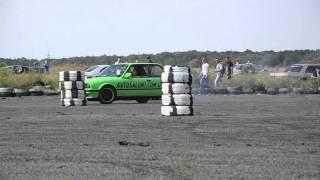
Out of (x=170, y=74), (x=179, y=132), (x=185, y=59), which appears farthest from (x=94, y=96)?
(x=185, y=59)

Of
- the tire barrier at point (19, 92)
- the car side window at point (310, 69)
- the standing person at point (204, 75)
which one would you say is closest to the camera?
the tire barrier at point (19, 92)

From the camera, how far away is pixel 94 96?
2480 cm

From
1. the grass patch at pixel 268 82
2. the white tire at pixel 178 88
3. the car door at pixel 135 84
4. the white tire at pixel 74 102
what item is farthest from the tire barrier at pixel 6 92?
the white tire at pixel 178 88

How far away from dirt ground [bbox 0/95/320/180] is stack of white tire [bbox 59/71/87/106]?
23.5 ft

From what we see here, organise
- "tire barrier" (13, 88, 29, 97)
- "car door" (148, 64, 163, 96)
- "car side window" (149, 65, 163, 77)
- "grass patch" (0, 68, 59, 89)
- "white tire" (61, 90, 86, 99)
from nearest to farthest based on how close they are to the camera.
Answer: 1. "white tire" (61, 90, 86, 99)
2. "car door" (148, 64, 163, 96)
3. "car side window" (149, 65, 163, 77)
4. "tire barrier" (13, 88, 29, 97)
5. "grass patch" (0, 68, 59, 89)

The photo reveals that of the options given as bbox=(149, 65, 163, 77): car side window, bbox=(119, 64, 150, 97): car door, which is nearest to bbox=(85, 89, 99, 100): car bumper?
bbox=(119, 64, 150, 97): car door

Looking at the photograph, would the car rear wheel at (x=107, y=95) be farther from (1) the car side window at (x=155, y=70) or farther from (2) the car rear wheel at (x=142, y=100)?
(1) the car side window at (x=155, y=70)

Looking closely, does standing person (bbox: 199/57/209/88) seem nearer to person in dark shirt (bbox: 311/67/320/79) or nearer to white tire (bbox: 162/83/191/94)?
person in dark shirt (bbox: 311/67/320/79)

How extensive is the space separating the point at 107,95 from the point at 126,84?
70cm

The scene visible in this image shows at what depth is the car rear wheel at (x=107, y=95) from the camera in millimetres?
24922

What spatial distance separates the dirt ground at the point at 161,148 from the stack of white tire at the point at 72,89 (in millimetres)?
7152

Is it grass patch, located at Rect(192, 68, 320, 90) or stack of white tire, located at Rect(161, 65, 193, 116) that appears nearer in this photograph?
stack of white tire, located at Rect(161, 65, 193, 116)

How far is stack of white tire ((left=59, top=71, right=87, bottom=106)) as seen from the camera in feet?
74.8

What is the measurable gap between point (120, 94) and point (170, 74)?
8174 mm
